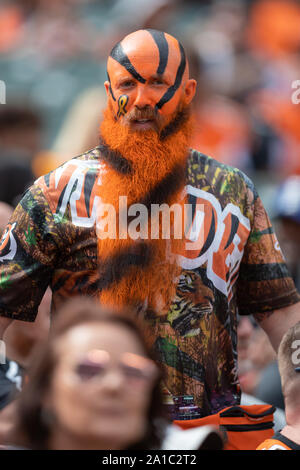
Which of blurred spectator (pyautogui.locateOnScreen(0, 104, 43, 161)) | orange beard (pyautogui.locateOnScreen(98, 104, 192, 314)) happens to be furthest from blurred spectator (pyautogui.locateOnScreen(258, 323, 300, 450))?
blurred spectator (pyautogui.locateOnScreen(0, 104, 43, 161))

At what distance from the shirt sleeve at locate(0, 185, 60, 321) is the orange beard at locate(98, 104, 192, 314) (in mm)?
193

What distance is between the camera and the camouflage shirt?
10.1 ft

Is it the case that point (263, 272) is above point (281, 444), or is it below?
above

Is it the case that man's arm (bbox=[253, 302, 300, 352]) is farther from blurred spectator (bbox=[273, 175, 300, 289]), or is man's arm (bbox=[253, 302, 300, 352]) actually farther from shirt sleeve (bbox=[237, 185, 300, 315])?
blurred spectator (bbox=[273, 175, 300, 289])

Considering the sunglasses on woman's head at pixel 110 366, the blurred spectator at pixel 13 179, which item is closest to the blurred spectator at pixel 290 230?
the blurred spectator at pixel 13 179

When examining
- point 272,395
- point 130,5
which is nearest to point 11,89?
point 130,5

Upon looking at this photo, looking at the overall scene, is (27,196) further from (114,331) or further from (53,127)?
(53,127)

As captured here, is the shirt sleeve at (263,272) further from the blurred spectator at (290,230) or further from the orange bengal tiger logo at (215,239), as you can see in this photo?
the blurred spectator at (290,230)

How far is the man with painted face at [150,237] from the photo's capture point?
3086 millimetres

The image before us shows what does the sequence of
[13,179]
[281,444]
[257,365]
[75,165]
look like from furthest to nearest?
1. [13,179]
2. [257,365]
3. [75,165]
4. [281,444]

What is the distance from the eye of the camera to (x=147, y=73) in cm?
315

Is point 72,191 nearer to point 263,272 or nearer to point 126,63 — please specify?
point 126,63

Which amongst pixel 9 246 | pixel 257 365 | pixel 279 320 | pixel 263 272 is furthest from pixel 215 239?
pixel 257 365

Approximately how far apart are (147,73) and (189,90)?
221 mm
